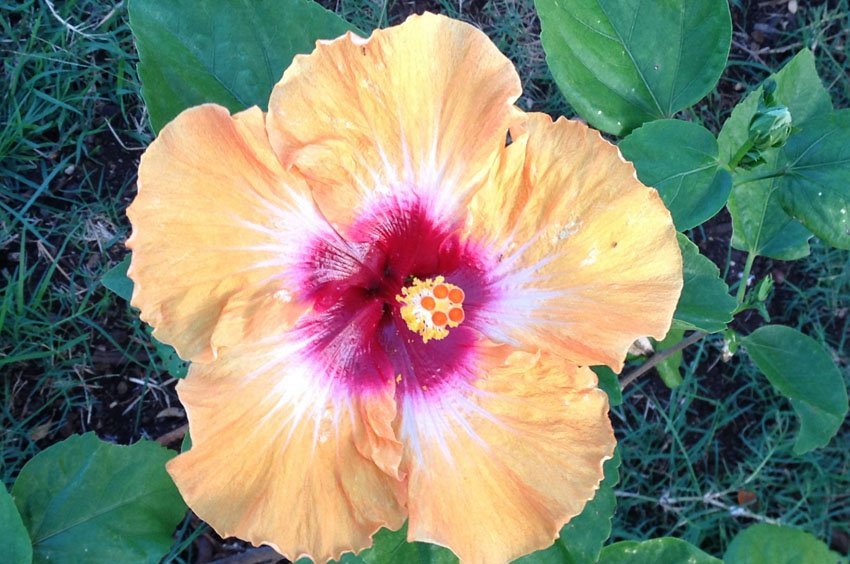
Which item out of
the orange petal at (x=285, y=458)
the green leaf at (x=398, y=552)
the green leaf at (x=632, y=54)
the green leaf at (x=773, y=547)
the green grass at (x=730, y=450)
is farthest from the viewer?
the green grass at (x=730, y=450)

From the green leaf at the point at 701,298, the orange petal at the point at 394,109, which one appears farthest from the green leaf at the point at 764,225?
the orange petal at the point at 394,109

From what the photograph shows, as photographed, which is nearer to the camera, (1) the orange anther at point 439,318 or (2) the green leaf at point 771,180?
(1) the orange anther at point 439,318

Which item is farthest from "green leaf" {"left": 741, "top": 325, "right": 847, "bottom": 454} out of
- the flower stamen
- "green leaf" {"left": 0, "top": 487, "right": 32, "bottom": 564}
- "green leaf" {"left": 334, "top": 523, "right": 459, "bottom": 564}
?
"green leaf" {"left": 0, "top": 487, "right": 32, "bottom": 564}

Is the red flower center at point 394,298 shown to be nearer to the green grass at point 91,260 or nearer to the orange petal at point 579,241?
the orange petal at point 579,241

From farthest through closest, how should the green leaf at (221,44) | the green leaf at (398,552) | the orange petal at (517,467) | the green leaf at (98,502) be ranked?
1. the green leaf at (98,502)
2. the green leaf at (398,552)
3. the green leaf at (221,44)
4. the orange petal at (517,467)

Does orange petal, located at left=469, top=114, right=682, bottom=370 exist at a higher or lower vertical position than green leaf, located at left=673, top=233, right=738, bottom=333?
higher

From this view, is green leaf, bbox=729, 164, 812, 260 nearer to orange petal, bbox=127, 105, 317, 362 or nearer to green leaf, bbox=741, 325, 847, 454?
green leaf, bbox=741, 325, 847, 454

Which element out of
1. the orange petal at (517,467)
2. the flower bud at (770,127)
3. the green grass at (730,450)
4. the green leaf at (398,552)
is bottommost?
the green grass at (730,450)
